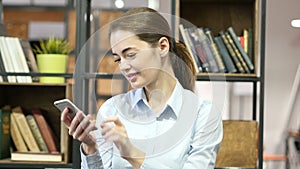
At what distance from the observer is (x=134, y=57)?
4.89ft

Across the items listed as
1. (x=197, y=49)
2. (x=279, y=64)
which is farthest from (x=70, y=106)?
(x=279, y=64)

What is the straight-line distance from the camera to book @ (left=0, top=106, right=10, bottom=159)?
8.74ft

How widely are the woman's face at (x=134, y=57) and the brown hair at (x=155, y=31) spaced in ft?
0.06

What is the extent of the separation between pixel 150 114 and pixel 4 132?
126cm

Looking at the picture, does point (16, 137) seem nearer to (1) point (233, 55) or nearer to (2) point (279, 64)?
(1) point (233, 55)

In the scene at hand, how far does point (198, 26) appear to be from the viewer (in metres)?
2.81

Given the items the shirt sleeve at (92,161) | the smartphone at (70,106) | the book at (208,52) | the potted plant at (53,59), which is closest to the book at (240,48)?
the book at (208,52)

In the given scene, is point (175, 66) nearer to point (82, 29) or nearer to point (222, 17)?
point (82, 29)

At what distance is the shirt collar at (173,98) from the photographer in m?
1.62

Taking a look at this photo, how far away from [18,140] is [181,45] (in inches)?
51.7

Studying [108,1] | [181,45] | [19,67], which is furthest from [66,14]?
[181,45]

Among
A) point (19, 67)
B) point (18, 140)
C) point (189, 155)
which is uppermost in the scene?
point (19, 67)

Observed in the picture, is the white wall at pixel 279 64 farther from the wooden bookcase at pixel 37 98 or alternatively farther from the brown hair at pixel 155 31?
the brown hair at pixel 155 31

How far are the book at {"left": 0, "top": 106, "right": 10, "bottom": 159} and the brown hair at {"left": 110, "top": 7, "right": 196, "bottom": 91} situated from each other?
1285 mm
